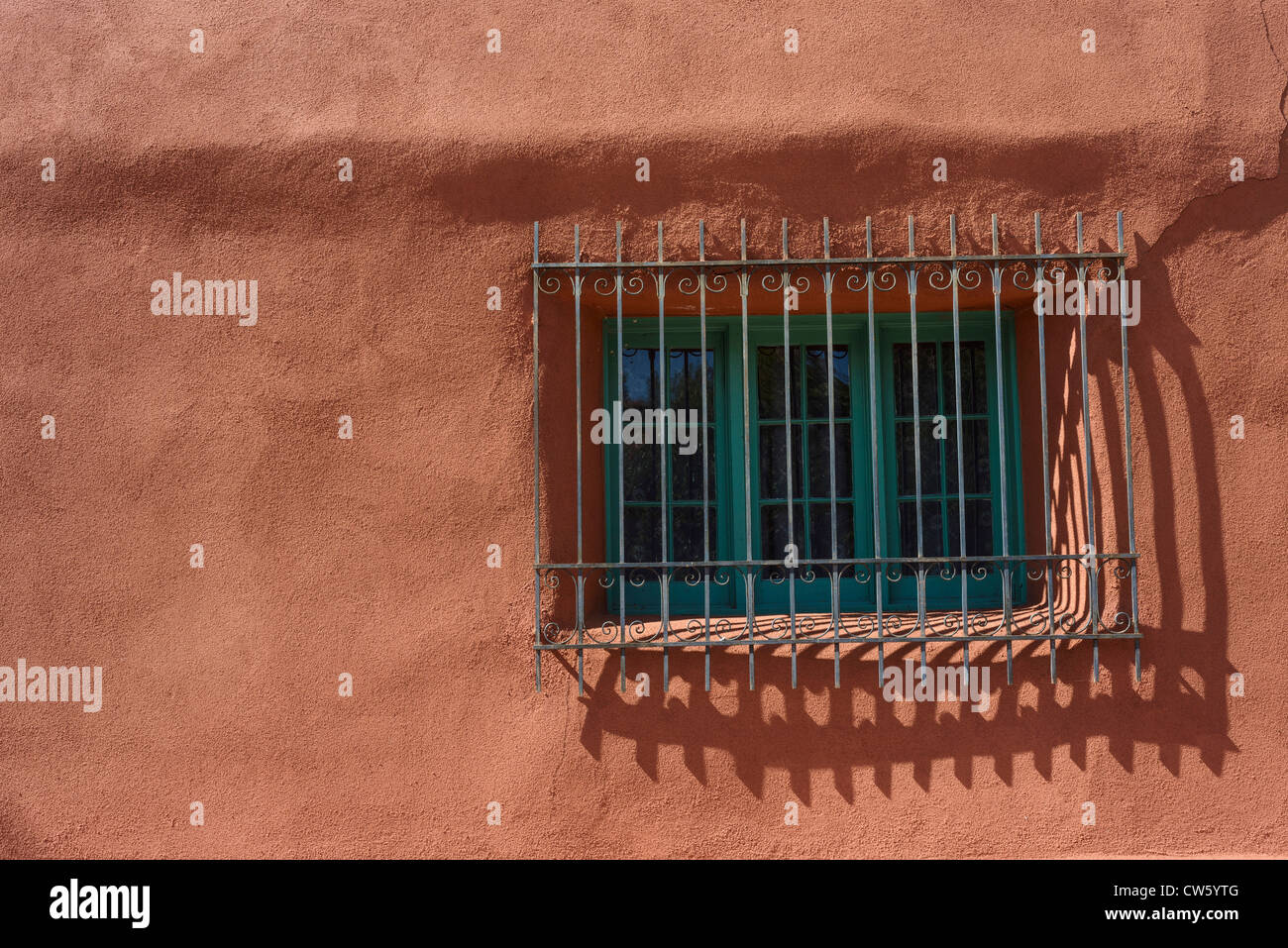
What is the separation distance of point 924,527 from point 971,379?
2.12ft

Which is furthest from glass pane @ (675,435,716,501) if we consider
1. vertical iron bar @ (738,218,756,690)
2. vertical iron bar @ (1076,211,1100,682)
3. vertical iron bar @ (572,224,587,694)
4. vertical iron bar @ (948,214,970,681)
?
vertical iron bar @ (1076,211,1100,682)

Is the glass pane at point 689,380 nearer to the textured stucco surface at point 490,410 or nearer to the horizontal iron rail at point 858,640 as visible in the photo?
the textured stucco surface at point 490,410

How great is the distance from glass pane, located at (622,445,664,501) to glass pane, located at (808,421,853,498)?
0.48 metres

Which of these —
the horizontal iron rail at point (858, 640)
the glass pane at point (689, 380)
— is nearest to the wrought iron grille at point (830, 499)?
the horizontal iron rail at point (858, 640)

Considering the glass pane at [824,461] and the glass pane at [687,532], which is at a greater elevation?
the glass pane at [824,461]

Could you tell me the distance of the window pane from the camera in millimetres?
3688

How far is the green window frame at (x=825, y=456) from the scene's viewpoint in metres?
3.61

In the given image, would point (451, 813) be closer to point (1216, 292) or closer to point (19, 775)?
point (19, 775)

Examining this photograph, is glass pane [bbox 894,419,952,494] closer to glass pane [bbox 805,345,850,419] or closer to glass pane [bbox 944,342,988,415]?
glass pane [bbox 944,342,988,415]

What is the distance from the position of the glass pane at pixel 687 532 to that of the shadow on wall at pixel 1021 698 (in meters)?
0.53

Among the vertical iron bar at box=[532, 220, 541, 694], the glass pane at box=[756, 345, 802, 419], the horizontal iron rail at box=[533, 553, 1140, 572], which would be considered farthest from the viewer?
the glass pane at box=[756, 345, 802, 419]

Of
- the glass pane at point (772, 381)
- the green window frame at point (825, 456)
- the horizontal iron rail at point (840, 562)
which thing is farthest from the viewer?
the glass pane at point (772, 381)

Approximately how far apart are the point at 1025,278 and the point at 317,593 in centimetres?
288

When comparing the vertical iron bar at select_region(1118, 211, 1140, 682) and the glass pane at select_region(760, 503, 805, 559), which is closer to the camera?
the vertical iron bar at select_region(1118, 211, 1140, 682)
